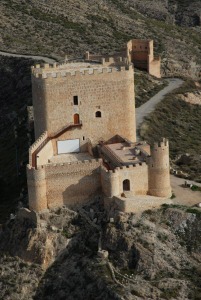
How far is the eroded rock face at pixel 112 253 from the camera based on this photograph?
42.3 m

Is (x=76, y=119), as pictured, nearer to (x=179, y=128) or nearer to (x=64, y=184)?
(x=64, y=184)

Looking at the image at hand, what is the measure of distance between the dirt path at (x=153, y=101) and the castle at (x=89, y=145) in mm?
14766

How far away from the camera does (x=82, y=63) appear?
55.1m

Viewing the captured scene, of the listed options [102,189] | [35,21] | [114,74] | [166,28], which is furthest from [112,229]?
[166,28]

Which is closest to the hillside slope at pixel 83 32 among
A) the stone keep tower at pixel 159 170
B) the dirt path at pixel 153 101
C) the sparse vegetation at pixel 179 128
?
the dirt path at pixel 153 101

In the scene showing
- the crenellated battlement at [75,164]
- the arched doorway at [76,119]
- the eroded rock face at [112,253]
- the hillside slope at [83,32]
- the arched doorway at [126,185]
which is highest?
the hillside slope at [83,32]

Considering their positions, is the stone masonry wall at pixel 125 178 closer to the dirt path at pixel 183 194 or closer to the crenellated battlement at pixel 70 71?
the dirt path at pixel 183 194

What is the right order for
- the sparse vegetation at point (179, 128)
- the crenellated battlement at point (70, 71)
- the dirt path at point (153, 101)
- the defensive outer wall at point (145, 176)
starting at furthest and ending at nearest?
the dirt path at point (153, 101) < the sparse vegetation at point (179, 128) < the crenellated battlement at point (70, 71) < the defensive outer wall at point (145, 176)

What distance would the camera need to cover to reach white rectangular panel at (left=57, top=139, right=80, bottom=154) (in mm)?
50438

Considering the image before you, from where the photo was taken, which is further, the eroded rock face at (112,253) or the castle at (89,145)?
the castle at (89,145)

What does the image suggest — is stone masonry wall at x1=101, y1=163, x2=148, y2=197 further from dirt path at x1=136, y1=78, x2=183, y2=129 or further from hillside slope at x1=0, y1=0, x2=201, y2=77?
hillside slope at x1=0, y1=0, x2=201, y2=77

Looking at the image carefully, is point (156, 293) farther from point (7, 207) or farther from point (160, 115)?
point (160, 115)

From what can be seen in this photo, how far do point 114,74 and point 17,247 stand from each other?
1220 cm

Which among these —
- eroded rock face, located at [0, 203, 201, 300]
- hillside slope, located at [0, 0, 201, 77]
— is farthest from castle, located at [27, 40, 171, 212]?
hillside slope, located at [0, 0, 201, 77]
